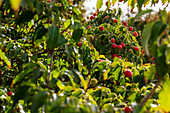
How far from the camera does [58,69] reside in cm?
161

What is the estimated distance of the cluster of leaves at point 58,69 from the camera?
1009 mm

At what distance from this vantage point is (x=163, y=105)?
0.79 m

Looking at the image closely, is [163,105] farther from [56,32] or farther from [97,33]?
[97,33]

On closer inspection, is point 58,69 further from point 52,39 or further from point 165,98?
Result: point 165,98

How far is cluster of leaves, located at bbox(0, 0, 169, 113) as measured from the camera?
101 centimetres

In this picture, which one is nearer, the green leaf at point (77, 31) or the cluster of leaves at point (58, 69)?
the cluster of leaves at point (58, 69)

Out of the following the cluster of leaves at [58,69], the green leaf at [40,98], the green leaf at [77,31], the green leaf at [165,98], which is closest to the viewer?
the green leaf at [165,98]

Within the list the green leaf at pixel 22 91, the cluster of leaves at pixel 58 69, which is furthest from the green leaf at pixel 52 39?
the green leaf at pixel 22 91

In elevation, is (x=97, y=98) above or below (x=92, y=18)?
Answer: below

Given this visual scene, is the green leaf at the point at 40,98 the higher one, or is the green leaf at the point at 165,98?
the green leaf at the point at 40,98

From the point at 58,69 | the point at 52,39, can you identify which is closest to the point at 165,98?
the point at 52,39

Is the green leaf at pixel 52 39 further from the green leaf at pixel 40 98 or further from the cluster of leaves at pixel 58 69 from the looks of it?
the green leaf at pixel 40 98

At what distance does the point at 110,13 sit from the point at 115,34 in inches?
44.5

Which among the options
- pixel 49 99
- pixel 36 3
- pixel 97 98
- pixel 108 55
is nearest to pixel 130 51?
pixel 108 55
